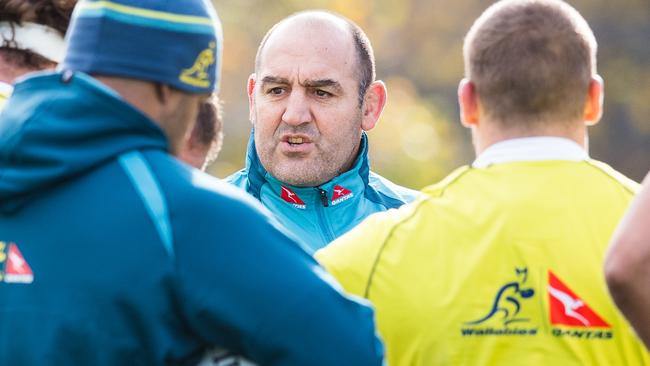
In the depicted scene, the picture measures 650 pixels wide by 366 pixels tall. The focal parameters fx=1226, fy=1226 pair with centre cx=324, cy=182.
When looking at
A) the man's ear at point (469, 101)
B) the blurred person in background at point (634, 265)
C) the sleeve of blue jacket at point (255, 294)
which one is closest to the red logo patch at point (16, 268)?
the sleeve of blue jacket at point (255, 294)

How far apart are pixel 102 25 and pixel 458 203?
1077mm

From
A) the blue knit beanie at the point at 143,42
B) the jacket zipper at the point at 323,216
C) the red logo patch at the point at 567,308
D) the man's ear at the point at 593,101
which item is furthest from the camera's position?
the jacket zipper at the point at 323,216

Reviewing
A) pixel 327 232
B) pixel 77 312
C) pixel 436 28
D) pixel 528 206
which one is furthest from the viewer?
pixel 436 28

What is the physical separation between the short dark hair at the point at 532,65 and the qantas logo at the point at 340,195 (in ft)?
7.84

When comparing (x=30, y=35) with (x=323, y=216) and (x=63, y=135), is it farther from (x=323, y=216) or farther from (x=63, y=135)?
(x=323, y=216)

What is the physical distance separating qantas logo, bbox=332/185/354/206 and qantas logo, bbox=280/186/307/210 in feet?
0.48

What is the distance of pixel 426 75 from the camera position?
39094mm

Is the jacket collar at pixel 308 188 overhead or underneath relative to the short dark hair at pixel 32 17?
underneath

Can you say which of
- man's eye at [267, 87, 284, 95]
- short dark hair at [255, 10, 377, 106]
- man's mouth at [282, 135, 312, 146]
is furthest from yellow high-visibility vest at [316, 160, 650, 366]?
short dark hair at [255, 10, 377, 106]

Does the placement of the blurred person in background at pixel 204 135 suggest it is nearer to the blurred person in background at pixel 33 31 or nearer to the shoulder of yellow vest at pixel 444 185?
the shoulder of yellow vest at pixel 444 185

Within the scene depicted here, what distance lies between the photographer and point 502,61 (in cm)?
341

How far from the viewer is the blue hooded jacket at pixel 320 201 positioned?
18.8ft

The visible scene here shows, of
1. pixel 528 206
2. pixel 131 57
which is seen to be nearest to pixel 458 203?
pixel 528 206

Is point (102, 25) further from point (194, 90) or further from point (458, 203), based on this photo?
point (458, 203)
